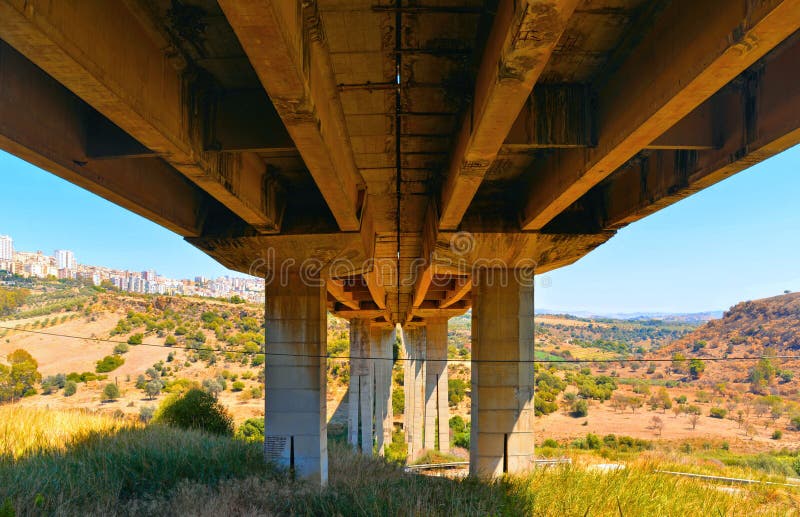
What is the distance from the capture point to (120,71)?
14.5 feet

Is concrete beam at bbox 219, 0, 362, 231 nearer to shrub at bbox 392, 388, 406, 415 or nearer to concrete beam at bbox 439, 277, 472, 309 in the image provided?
concrete beam at bbox 439, 277, 472, 309

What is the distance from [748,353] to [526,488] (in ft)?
305

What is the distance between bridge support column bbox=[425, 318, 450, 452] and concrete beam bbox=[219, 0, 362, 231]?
2490cm

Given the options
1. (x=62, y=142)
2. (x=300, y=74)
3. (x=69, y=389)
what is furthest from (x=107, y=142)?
(x=69, y=389)

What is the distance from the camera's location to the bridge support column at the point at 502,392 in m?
11.7

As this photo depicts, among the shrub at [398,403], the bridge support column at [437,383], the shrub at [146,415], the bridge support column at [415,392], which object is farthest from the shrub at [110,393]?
the bridge support column at [437,383]

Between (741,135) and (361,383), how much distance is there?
28874 mm

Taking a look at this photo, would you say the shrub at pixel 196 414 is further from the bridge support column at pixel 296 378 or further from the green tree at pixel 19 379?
the green tree at pixel 19 379

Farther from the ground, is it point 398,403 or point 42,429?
point 42,429

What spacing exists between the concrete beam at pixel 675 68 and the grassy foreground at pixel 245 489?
16.6 ft

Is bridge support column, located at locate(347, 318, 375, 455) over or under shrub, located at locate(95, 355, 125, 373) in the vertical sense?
over

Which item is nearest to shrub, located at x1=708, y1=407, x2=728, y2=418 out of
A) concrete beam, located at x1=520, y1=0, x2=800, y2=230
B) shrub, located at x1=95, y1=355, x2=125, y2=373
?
concrete beam, located at x1=520, y1=0, x2=800, y2=230

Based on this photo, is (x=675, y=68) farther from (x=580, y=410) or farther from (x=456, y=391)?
(x=456, y=391)

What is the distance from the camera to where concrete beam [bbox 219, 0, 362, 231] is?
346 cm
